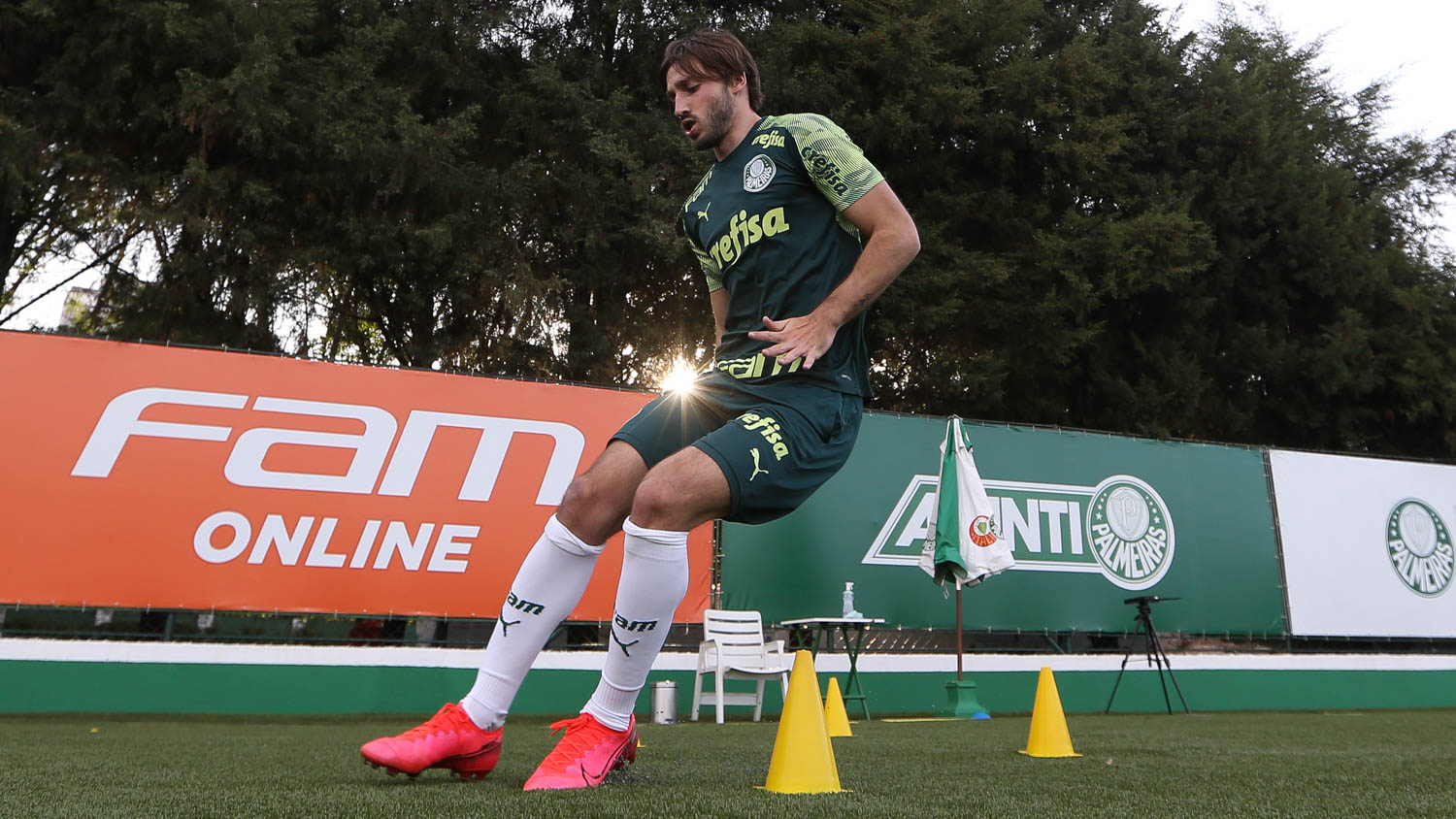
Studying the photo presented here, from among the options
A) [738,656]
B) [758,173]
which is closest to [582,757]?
[758,173]

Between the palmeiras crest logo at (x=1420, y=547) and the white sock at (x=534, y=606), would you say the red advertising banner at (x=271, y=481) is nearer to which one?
the white sock at (x=534, y=606)

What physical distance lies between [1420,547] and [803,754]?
10.2 metres

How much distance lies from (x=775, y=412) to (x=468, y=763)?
1.01m

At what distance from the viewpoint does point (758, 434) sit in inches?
84.1

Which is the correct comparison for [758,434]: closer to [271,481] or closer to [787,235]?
[787,235]

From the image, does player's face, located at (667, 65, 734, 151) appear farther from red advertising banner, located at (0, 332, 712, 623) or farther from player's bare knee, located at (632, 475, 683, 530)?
red advertising banner, located at (0, 332, 712, 623)

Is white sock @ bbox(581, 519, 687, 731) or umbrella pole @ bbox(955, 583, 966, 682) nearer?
white sock @ bbox(581, 519, 687, 731)

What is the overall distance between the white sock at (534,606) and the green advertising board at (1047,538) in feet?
17.4

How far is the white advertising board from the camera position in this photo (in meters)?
9.45

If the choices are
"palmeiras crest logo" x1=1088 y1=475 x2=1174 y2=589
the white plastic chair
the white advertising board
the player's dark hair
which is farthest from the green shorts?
the white advertising board

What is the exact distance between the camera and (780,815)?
1.70m

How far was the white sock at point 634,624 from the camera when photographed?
2162mm

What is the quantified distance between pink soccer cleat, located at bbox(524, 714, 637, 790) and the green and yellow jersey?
0.84 m

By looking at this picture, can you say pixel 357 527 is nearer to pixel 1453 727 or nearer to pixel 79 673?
pixel 79 673
